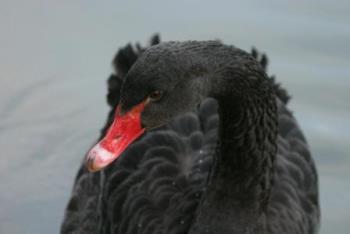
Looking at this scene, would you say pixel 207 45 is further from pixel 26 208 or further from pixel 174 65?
pixel 26 208

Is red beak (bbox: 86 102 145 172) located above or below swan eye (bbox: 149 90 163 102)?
below

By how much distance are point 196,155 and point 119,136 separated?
1008 millimetres

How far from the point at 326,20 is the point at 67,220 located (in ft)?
7.43

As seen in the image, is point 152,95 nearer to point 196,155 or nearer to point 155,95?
point 155,95

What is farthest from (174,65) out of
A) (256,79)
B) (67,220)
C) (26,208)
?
(26,208)

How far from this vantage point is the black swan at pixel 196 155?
3379 mm

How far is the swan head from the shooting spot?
129 inches

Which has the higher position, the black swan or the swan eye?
the swan eye

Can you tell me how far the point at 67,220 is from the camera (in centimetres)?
496

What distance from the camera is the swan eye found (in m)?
3.34

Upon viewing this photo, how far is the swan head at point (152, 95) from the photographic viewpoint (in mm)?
3289

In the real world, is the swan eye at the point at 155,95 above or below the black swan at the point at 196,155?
above

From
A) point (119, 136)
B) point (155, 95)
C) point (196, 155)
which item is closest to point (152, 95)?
point (155, 95)

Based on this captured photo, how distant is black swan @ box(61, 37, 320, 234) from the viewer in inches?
133
